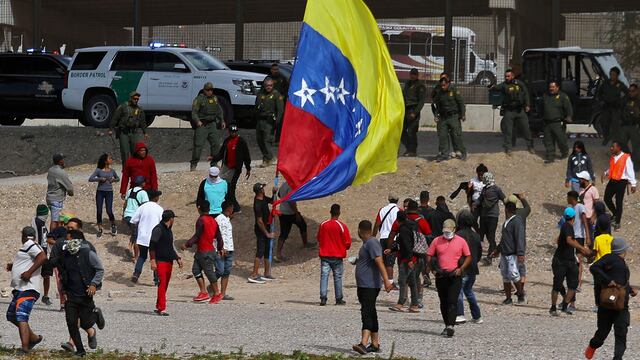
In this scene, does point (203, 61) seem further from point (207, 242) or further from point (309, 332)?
point (309, 332)

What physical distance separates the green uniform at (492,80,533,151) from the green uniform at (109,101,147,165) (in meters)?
6.96

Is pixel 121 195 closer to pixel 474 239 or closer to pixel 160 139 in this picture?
pixel 160 139

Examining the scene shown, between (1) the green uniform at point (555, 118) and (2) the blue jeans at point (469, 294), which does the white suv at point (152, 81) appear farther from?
(2) the blue jeans at point (469, 294)

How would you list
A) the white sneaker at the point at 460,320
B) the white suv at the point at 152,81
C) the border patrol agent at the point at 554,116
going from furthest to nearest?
the white suv at the point at 152,81
the border patrol agent at the point at 554,116
the white sneaker at the point at 460,320

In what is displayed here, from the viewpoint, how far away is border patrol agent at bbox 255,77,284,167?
27047mm

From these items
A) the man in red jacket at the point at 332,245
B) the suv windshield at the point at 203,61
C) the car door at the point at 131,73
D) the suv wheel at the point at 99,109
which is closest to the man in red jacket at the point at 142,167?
the man in red jacket at the point at 332,245

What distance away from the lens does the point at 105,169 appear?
2484cm

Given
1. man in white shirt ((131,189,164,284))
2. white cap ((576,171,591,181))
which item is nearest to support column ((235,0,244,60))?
man in white shirt ((131,189,164,284))

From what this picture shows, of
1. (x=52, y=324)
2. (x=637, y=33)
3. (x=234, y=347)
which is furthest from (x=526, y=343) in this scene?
(x=637, y=33)

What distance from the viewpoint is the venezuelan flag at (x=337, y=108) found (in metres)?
20.2

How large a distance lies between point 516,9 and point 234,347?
88.5 feet

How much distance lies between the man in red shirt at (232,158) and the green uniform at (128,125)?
2440 millimetres

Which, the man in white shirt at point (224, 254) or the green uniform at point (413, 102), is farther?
the green uniform at point (413, 102)

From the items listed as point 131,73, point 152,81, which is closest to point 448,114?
point 152,81
